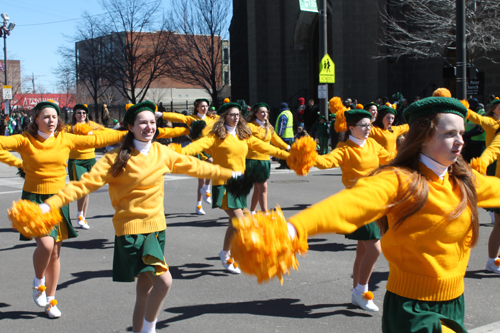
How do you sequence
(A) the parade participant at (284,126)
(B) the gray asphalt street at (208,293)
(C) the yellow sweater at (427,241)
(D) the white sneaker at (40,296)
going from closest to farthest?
(C) the yellow sweater at (427,241) → (B) the gray asphalt street at (208,293) → (D) the white sneaker at (40,296) → (A) the parade participant at (284,126)

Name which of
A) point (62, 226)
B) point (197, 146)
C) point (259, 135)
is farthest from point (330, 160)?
point (259, 135)

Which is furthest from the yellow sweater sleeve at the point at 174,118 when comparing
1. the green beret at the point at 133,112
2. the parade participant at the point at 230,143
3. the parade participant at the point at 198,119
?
the green beret at the point at 133,112

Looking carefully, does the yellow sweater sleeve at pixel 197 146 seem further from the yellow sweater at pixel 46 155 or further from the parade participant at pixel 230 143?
the yellow sweater at pixel 46 155

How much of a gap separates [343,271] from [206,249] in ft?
6.37

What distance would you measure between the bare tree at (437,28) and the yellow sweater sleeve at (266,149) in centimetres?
1424

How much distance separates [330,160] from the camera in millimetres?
5012

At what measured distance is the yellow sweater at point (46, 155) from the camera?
5184mm

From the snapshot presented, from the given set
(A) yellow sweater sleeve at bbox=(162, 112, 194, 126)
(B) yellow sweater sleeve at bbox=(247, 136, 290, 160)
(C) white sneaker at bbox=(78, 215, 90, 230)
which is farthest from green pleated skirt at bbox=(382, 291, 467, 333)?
(A) yellow sweater sleeve at bbox=(162, 112, 194, 126)

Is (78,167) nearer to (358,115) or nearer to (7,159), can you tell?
(7,159)

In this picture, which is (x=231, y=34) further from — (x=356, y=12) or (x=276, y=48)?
(x=356, y=12)

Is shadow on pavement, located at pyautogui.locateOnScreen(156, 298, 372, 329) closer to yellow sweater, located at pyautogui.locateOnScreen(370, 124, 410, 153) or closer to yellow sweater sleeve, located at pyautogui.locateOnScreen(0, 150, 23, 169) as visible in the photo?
yellow sweater sleeve, located at pyautogui.locateOnScreen(0, 150, 23, 169)

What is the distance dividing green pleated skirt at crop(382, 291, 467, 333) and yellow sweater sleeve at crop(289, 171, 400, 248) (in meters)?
0.49

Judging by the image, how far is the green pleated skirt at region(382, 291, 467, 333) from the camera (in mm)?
2357

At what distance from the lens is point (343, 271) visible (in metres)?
6.09
